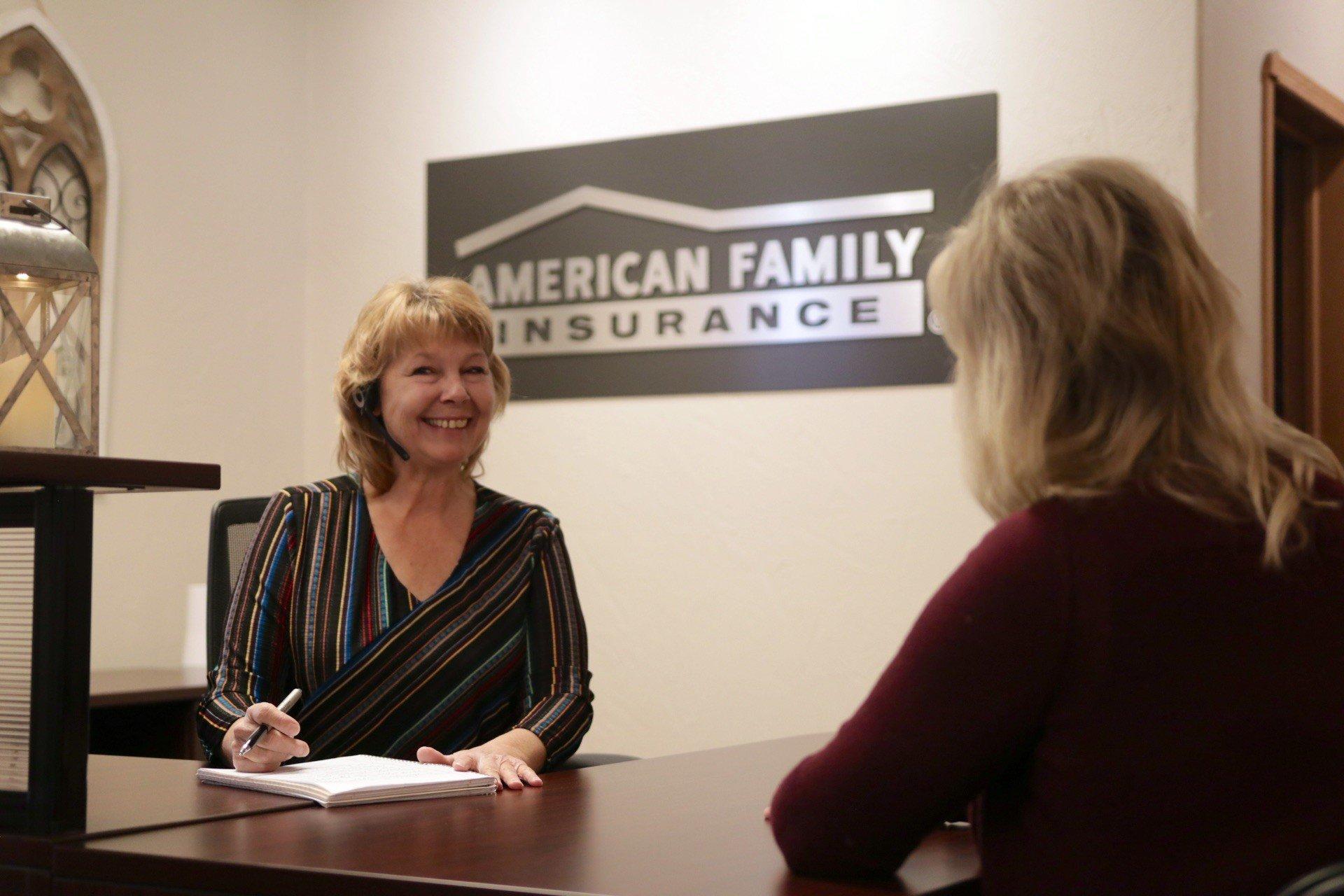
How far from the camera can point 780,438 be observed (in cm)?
387

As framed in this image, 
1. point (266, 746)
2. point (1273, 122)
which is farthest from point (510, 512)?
point (1273, 122)

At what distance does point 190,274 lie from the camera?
4.21 metres

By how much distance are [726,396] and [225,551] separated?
164cm

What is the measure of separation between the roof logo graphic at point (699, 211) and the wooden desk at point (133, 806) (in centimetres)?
229

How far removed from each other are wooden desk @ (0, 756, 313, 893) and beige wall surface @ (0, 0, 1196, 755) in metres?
2.04

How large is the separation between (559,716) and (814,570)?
5.41 ft

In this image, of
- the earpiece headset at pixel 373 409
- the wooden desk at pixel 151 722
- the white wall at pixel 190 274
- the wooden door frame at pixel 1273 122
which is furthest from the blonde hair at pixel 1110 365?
the white wall at pixel 190 274

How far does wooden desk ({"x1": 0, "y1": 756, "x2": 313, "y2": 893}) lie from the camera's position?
1.49 metres

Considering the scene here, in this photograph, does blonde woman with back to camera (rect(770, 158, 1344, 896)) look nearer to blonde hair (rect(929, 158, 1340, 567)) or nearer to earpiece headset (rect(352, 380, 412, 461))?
blonde hair (rect(929, 158, 1340, 567))

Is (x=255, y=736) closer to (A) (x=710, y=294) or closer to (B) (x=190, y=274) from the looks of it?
(A) (x=710, y=294)

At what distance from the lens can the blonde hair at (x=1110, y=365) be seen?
1.22 meters

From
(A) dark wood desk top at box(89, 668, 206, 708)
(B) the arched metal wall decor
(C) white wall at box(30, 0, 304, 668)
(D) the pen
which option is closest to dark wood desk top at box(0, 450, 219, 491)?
(D) the pen

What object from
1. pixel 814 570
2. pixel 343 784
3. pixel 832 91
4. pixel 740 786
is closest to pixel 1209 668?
pixel 740 786

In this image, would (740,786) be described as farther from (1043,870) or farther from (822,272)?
(822,272)
